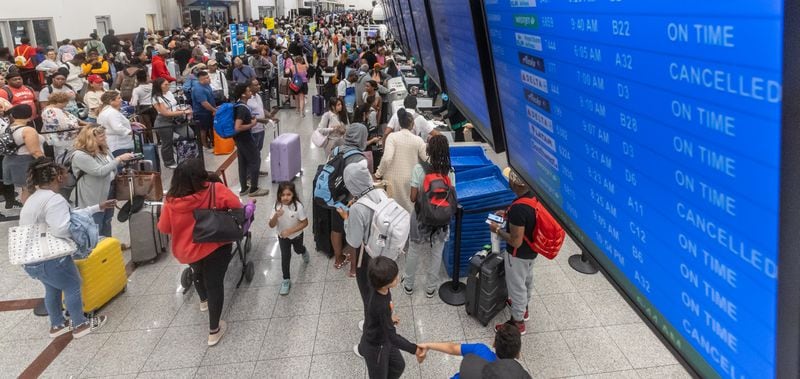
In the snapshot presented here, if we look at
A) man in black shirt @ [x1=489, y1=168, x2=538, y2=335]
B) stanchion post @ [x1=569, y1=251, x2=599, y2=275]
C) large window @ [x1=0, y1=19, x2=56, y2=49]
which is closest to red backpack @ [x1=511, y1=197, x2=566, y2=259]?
man in black shirt @ [x1=489, y1=168, x2=538, y2=335]

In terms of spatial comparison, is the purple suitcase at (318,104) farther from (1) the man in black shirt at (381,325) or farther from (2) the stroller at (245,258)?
(1) the man in black shirt at (381,325)

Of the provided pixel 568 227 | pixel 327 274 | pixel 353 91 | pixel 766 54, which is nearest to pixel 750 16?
pixel 766 54

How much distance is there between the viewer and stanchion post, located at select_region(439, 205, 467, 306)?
4.89 metres

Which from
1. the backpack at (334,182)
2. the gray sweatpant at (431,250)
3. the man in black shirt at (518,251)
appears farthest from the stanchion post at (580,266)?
the backpack at (334,182)

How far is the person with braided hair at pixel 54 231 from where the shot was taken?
3.95 meters

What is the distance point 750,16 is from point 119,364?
4.78 m

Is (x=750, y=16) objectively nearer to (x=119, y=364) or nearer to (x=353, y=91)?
(x=119, y=364)

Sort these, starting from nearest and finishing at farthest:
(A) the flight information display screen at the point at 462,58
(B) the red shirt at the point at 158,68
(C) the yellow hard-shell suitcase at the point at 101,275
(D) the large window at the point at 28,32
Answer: (A) the flight information display screen at the point at 462,58
(C) the yellow hard-shell suitcase at the point at 101,275
(B) the red shirt at the point at 158,68
(D) the large window at the point at 28,32

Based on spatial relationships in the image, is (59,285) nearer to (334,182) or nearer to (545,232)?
(334,182)

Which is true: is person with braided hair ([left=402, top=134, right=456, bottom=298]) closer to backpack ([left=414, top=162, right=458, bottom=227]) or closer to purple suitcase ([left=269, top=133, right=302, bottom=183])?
backpack ([left=414, top=162, right=458, bottom=227])

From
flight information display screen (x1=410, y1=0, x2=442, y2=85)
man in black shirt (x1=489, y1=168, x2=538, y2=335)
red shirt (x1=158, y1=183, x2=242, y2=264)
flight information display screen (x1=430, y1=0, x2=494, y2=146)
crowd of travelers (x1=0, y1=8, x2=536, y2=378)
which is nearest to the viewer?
flight information display screen (x1=430, y1=0, x2=494, y2=146)

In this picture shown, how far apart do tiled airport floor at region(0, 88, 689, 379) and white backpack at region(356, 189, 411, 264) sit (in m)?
0.89

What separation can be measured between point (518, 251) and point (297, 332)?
84.2 inches

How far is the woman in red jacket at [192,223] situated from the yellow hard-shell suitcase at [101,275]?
112 centimetres
